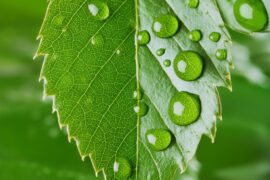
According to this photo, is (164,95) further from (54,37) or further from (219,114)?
(54,37)

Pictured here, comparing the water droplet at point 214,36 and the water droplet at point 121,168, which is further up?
the water droplet at point 214,36

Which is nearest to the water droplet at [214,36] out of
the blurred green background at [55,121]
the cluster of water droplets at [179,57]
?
the cluster of water droplets at [179,57]

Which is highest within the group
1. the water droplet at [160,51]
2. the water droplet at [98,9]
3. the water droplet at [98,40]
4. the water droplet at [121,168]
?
the water droplet at [98,9]

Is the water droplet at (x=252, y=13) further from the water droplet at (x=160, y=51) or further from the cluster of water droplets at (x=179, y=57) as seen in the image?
the water droplet at (x=160, y=51)

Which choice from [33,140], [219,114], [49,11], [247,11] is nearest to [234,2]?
[247,11]

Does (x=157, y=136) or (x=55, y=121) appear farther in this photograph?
(x=55, y=121)

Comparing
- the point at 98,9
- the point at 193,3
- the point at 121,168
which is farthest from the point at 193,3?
the point at 121,168

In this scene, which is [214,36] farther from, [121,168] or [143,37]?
[121,168]
